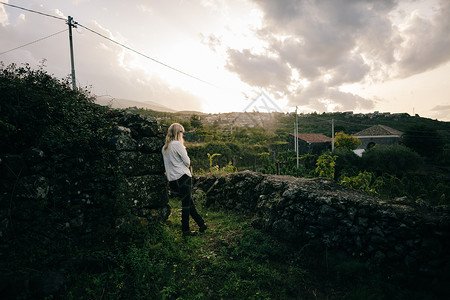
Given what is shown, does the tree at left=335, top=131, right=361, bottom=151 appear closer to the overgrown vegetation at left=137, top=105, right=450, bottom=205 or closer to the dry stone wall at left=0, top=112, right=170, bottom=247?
the overgrown vegetation at left=137, top=105, right=450, bottom=205

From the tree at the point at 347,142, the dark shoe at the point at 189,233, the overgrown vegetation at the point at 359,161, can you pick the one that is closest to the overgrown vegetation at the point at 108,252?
the dark shoe at the point at 189,233

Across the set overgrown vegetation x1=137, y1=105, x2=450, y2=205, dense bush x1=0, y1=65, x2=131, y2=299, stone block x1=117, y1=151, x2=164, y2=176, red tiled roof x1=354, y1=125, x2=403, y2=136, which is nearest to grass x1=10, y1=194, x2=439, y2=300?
dense bush x1=0, y1=65, x2=131, y2=299

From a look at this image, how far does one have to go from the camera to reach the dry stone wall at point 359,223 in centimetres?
280

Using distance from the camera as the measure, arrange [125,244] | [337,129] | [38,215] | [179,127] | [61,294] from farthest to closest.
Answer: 1. [337,129]
2. [179,127]
3. [125,244]
4. [38,215]
5. [61,294]

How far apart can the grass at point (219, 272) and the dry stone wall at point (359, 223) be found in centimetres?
24

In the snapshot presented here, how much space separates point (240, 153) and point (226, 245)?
69.4 feet

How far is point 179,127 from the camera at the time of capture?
437 cm

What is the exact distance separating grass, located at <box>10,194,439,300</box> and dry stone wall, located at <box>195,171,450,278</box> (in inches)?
9.4

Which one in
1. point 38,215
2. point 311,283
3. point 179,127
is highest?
point 179,127

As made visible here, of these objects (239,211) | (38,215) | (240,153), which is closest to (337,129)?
(240,153)

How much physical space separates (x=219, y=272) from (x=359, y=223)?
7.96 feet

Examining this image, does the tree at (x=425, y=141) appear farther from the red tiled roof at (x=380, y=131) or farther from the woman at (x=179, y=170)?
the woman at (x=179, y=170)

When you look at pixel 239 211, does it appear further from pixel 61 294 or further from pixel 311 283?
pixel 61 294

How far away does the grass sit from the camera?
8.72 ft
